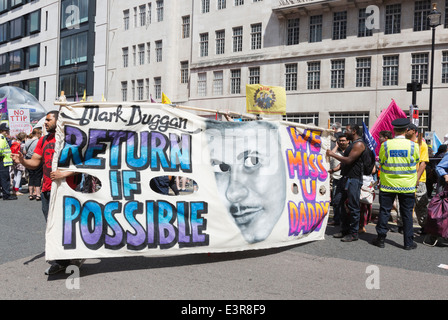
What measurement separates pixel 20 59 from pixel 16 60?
3.56 feet

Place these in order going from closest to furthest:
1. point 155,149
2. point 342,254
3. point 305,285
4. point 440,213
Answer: point 305,285 < point 155,149 < point 342,254 < point 440,213

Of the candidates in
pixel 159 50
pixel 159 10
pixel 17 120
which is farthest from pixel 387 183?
pixel 159 10

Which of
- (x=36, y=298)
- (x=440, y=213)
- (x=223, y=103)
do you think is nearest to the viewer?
(x=36, y=298)

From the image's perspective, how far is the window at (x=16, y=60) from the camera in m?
46.1

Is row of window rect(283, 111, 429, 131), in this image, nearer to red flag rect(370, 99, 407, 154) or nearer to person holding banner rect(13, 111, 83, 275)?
red flag rect(370, 99, 407, 154)

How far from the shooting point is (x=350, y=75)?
25156mm

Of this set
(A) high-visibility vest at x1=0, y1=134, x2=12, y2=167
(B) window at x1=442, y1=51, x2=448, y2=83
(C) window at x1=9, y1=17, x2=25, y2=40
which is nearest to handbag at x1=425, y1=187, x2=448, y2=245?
(A) high-visibility vest at x1=0, y1=134, x2=12, y2=167

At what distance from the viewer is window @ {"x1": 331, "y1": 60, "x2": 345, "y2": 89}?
25578 mm

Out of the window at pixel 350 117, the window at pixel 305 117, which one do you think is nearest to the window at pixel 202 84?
the window at pixel 305 117

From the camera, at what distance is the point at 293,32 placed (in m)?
27.3

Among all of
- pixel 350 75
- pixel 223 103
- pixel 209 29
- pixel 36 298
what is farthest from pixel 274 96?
pixel 209 29

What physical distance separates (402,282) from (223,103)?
26198mm

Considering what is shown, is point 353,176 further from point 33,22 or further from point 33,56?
point 33,22

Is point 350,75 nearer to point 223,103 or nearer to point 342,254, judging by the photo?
point 223,103
